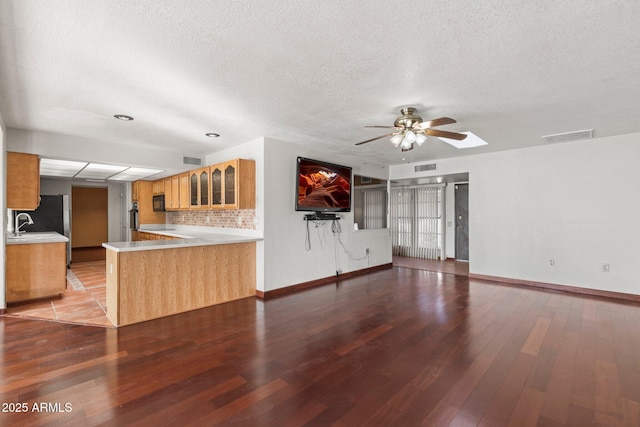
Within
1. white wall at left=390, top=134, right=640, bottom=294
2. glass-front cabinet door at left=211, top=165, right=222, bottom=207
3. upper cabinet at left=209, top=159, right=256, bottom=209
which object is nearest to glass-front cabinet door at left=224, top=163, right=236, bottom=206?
upper cabinet at left=209, top=159, right=256, bottom=209

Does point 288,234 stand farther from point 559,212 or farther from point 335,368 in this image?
point 559,212

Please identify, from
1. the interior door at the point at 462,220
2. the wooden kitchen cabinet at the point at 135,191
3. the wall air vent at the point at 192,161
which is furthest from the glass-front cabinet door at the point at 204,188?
the interior door at the point at 462,220

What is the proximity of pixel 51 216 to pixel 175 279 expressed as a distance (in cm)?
507

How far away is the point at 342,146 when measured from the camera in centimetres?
512

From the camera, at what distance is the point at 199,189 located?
5.38m

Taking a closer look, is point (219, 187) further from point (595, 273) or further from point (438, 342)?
point (595, 273)

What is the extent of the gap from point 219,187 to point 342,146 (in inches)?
86.6

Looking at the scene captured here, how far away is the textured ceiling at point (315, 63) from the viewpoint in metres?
1.78

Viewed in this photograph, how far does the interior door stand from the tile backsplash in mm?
5870

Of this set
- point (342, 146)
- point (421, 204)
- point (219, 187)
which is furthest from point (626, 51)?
point (421, 204)

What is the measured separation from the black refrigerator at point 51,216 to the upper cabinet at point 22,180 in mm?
2851

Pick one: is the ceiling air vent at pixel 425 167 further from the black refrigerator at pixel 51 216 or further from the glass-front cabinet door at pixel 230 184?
the black refrigerator at pixel 51 216

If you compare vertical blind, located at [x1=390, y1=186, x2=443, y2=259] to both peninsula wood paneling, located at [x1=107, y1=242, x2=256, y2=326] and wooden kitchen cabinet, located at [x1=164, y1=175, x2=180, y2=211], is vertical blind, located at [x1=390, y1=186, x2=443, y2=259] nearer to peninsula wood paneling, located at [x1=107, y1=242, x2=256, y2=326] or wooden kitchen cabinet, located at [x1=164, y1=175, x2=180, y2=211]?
peninsula wood paneling, located at [x1=107, y1=242, x2=256, y2=326]

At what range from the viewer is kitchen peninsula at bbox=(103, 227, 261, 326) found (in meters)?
3.33
